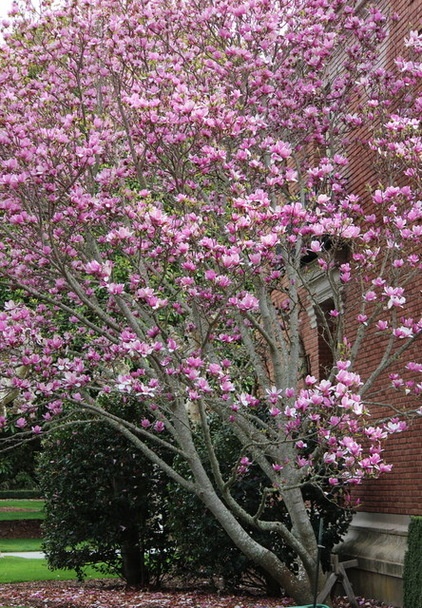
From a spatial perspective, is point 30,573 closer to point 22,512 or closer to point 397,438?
point 397,438

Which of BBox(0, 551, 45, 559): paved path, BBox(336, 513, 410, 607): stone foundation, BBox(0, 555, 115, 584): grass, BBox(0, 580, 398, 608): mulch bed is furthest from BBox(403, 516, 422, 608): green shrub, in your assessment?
BBox(0, 551, 45, 559): paved path

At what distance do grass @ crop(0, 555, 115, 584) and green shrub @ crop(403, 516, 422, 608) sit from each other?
25.4 ft

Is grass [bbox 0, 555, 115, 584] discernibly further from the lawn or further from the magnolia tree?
the magnolia tree

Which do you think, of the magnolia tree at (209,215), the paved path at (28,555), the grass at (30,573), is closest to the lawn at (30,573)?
the grass at (30,573)

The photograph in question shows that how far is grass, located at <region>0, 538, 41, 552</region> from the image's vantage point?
2542cm

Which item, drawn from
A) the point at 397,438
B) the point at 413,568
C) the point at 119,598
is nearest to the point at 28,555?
the point at 119,598

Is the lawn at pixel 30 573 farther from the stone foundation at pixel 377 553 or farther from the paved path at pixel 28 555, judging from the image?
the stone foundation at pixel 377 553

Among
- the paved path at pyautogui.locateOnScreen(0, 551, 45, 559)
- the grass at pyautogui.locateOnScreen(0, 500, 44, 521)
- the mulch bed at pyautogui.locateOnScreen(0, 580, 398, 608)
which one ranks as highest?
the grass at pyautogui.locateOnScreen(0, 500, 44, 521)

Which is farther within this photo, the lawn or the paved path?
the paved path

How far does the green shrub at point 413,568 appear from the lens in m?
9.29

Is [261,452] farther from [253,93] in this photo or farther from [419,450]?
[253,93]

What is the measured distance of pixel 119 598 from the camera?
12.9 metres

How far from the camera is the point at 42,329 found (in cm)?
1105

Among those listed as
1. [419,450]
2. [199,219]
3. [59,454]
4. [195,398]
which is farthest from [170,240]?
[59,454]
